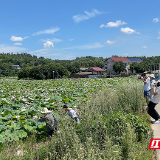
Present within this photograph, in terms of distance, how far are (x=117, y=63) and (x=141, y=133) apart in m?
69.8

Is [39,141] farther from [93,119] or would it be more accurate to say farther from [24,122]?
[93,119]

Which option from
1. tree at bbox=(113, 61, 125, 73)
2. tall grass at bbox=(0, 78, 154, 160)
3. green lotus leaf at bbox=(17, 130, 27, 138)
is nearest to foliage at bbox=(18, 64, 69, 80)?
tree at bbox=(113, 61, 125, 73)

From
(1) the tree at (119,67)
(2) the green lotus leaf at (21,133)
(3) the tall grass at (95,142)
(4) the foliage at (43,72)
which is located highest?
(1) the tree at (119,67)

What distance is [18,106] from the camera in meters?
8.24

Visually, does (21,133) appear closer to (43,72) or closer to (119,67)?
(43,72)

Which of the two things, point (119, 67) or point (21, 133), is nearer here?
point (21, 133)

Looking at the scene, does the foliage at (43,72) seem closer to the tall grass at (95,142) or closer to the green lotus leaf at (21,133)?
the green lotus leaf at (21,133)

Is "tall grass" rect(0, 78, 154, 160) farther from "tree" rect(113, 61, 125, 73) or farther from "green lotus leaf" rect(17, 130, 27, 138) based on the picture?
"tree" rect(113, 61, 125, 73)

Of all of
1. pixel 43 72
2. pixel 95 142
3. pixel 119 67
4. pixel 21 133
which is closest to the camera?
pixel 95 142

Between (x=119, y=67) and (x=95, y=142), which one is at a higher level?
(x=119, y=67)

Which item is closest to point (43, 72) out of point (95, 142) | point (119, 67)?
point (119, 67)

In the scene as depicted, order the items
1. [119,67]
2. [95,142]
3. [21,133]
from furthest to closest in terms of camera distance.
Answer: [119,67] → [21,133] → [95,142]

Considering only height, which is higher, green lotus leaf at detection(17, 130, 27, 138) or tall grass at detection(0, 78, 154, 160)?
tall grass at detection(0, 78, 154, 160)

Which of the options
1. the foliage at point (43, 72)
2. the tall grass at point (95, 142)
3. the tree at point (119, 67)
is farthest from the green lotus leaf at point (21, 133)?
the tree at point (119, 67)
